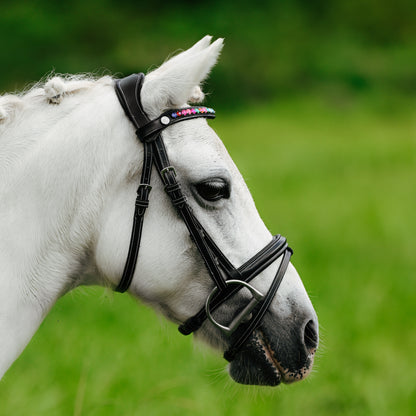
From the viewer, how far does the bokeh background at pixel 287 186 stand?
423 centimetres

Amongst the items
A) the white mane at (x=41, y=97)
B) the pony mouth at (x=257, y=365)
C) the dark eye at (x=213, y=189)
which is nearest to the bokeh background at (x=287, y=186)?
the pony mouth at (x=257, y=365)

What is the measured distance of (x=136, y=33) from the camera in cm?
2448

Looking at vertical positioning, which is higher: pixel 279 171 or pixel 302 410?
pixel 302 410

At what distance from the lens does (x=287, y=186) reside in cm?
1167

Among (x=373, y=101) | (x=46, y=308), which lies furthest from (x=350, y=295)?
(x=373, y=101)

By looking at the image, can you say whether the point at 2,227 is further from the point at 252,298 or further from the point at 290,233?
the point at 290,233

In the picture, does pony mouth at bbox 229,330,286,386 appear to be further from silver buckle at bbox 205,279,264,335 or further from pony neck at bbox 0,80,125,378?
pony neck at bbox 0,80,125,378

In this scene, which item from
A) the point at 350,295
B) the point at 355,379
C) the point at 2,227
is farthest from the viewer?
the point at 350,295

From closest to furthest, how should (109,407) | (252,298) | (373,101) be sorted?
(252,298) < (109,407) < (373,101)

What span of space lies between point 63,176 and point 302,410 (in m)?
2.94

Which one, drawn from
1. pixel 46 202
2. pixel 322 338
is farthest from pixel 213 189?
pixel 322 338

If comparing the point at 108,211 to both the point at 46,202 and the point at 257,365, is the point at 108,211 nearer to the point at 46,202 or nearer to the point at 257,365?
the point at 46,202

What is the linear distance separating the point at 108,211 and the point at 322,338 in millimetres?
2715

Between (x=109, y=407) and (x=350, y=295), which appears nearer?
(x=109, y=407)
